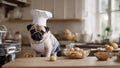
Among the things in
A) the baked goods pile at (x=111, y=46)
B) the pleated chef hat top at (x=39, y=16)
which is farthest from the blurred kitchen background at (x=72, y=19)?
the pleated chef hat top at (x=39, y=16)

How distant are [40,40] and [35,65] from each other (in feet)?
1.77

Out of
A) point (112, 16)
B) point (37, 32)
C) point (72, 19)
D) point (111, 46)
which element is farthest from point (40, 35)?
point (112, 16)

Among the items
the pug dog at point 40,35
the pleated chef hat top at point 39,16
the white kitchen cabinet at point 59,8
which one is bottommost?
the pug dog at point 40,35

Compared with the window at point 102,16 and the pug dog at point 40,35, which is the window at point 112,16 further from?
the pug dog at point 40,35

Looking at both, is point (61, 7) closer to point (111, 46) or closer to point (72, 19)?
point (72, 19)

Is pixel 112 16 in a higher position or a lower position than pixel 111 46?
higher

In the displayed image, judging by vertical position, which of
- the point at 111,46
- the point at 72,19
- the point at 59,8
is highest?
the point at 59,8

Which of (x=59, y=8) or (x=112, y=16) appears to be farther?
(x=112, y=16)

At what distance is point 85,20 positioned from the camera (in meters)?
4.54

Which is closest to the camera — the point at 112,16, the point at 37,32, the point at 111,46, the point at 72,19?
the point at 37,32

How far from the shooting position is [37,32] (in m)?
2.00

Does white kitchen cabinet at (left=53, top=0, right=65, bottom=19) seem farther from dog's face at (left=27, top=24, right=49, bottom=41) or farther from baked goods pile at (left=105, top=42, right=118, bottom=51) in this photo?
dog's face at (left=27, top=24, right=49, bottom=41)

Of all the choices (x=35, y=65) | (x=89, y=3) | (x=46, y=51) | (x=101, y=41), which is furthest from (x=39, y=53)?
(x=89, y=3)

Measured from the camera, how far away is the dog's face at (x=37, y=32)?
2.00 meters
